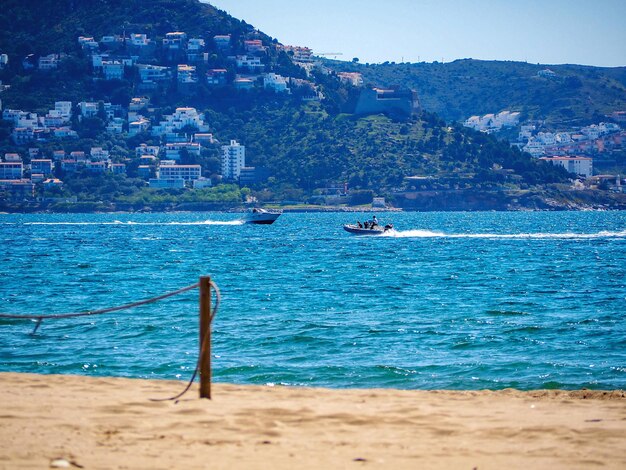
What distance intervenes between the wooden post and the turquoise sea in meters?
4.46

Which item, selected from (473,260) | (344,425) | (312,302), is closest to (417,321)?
(312,302)

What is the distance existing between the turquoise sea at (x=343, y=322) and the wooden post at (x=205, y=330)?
446 cm

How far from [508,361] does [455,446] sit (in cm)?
898

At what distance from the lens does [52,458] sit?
9.48 metres

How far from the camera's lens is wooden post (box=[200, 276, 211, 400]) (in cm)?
1186

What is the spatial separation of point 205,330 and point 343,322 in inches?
529

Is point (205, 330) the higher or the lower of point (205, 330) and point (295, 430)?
the higher

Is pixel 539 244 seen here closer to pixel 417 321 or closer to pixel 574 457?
pixel 417 321

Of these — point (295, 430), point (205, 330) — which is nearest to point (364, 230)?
point (205, 330)

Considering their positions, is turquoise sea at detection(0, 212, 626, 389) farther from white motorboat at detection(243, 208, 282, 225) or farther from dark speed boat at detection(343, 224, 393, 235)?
white motorboat at detection(243, 208, 282, 225)

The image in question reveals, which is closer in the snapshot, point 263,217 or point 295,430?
point 295,430

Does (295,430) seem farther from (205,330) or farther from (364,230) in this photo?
(364,230)

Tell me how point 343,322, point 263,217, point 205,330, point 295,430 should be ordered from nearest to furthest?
point 295,430
point 205,330
point 343,322
point 263,217

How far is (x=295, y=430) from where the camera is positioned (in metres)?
10.8
